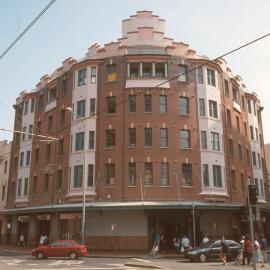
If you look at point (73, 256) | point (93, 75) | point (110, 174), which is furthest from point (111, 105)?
point (73, 256)

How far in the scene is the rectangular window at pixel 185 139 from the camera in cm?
3634

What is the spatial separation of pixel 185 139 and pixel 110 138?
24.2ft

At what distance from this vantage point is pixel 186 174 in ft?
117

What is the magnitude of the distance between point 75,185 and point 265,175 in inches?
1032

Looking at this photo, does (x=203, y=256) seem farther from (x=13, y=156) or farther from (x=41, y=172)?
(x=13, y=156)

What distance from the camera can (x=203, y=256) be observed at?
25.9m

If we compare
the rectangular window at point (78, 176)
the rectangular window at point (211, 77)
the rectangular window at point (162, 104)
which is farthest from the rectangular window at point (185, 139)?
the rectangular window at point (78, 176)

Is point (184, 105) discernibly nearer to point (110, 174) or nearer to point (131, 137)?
point (131, 137)

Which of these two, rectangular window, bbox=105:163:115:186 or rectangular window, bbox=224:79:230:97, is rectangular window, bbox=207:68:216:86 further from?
rectangular window, bbox=105:163:115:186

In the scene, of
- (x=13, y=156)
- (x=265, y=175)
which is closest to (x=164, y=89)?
(x=265, y=175)

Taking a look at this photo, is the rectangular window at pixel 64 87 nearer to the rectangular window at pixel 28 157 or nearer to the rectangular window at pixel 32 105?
the rectangular window at pixel 32 105

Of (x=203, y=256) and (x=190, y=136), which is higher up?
(x=190, y=136)

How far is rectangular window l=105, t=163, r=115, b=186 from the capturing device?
3547cm

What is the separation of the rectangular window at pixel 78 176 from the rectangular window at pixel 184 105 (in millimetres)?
11438
